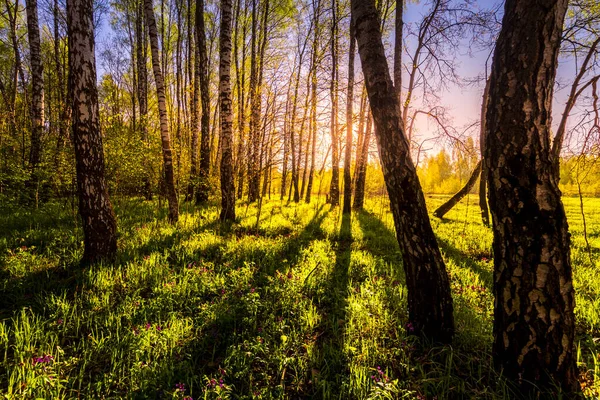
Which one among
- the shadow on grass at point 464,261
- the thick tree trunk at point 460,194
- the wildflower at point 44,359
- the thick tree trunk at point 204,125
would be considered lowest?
the shadow on grass at point 464,261

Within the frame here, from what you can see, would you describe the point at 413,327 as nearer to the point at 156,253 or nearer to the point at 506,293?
the point at 506,293

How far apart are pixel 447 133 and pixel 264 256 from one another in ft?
19.0

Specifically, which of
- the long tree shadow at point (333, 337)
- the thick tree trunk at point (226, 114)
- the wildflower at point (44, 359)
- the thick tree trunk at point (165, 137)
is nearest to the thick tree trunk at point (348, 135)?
the thick tree trunk at point (226, 114)

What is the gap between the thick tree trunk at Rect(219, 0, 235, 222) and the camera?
697 cm

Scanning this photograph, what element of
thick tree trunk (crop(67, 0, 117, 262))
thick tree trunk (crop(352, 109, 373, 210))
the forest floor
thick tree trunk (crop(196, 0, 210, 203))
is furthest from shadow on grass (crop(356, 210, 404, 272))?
thick tree trunk (crop(196, 0, 210, 203))

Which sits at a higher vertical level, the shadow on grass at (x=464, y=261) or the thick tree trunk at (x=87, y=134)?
the thick tree trunk at (x=87, y=134)

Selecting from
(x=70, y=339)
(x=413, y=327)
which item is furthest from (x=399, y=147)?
(x=70, y=339)

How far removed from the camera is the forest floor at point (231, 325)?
2053mm

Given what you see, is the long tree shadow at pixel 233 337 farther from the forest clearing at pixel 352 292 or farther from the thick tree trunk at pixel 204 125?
the thick tree trunk at pixel 204 125

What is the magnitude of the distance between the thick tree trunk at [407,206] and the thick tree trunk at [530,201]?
1.98 ft

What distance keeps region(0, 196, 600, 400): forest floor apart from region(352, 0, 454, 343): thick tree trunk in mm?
313

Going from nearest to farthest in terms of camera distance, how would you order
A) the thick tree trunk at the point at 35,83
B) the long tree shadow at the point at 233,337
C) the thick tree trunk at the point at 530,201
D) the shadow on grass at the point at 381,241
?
the thick tree trunk at the point at 530,201
the long tree shadow at the point at 233,337
the shadow on grass at the point at 381,241
the thick tree trunk at the point at 35,83

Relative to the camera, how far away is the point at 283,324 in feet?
9.32

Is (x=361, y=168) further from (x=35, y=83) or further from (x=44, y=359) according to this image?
(x=35, y=83)
